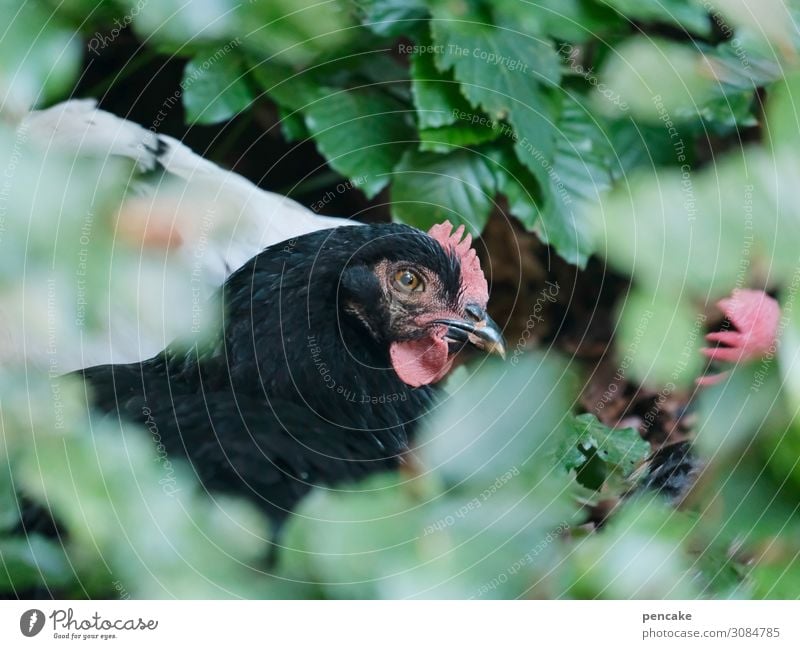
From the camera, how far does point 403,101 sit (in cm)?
81

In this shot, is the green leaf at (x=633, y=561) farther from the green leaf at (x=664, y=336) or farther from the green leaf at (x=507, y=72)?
the green leaf at (x=507, y=72)

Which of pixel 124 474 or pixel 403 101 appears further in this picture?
pixel 403 101

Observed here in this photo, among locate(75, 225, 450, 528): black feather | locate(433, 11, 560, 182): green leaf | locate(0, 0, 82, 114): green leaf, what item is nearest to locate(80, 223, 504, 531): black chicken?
locate(75, 225, 450, 528): black feather

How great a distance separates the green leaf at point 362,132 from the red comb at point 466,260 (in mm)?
71

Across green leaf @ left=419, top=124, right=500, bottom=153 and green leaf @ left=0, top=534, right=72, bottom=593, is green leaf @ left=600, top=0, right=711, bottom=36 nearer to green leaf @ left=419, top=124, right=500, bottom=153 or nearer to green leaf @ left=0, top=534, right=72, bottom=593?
green leaf @ left=419, top=124, right=500, bottom=153

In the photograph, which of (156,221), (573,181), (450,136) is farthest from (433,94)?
(156,221)

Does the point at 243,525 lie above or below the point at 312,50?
below

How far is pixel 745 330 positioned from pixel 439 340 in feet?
0.86

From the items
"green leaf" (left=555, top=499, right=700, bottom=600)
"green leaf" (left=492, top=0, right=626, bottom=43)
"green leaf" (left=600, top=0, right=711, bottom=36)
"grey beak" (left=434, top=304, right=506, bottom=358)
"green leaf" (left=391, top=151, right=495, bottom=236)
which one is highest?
Answer: "green leaf" (left=600, top=0, right=711, bottom=36)

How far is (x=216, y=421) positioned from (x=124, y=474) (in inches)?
Result: 3.2

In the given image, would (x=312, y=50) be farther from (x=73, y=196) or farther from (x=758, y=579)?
(x=758, y=579)

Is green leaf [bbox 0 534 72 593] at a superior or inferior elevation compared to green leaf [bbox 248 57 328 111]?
inferior

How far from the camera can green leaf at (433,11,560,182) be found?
78cm

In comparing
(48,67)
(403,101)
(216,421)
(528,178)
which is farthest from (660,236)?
(48,67)
